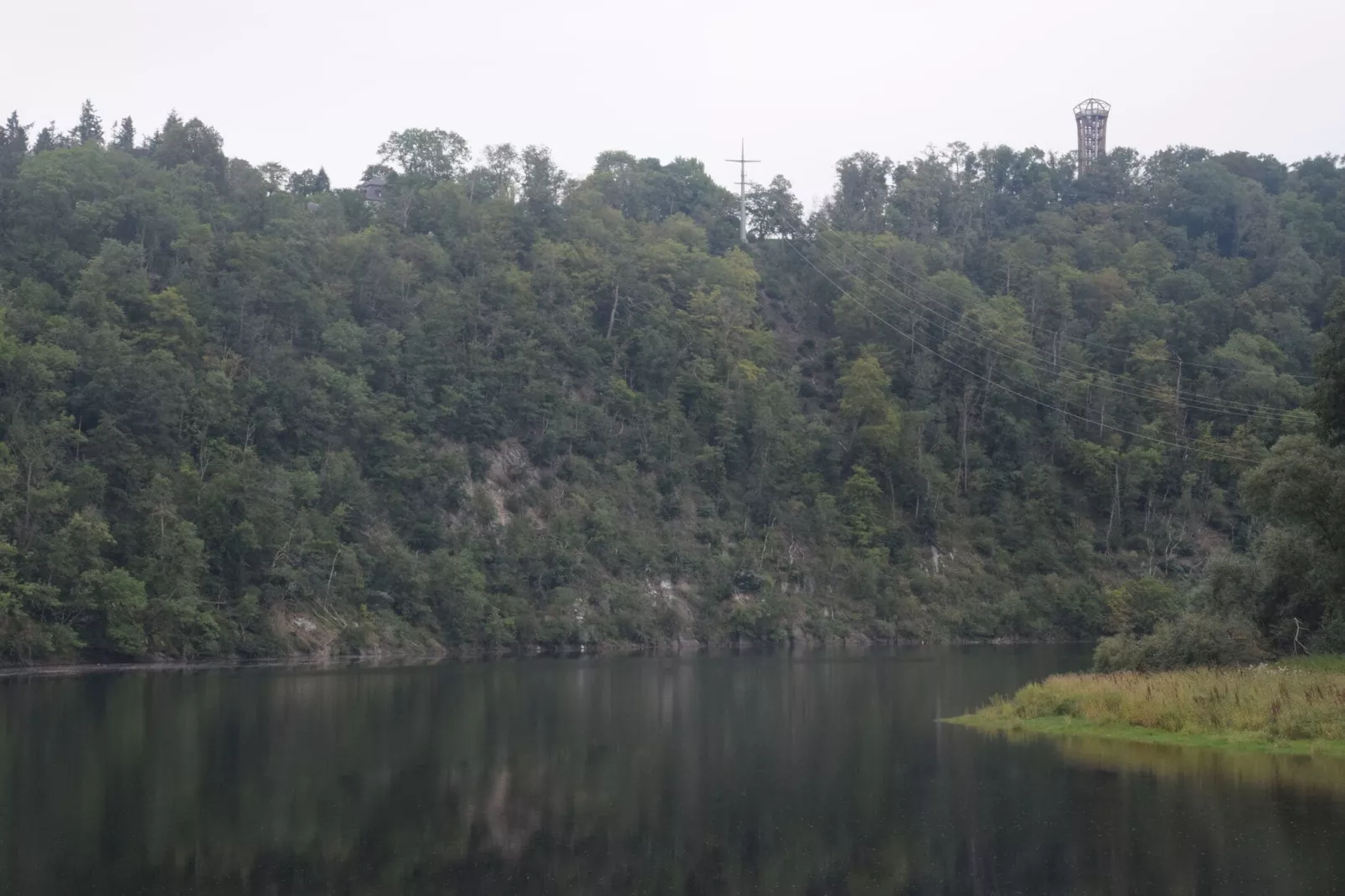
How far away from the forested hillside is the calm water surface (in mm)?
17553

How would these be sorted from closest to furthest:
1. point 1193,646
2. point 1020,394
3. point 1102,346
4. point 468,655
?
point 1193,646 → point 468,655 → point 1020,394 → point 1102,346

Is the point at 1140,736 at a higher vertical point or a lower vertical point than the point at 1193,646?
lower

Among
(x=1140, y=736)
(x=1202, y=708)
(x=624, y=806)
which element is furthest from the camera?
(x=1202, y=708)

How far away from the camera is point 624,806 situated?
24.2 metres

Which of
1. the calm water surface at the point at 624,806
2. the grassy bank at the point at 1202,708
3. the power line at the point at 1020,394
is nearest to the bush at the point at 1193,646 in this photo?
the grassy bank at the point at 1202,708

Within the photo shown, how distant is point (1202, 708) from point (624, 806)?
1588 centimetres

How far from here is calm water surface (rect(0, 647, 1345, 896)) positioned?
18672mm

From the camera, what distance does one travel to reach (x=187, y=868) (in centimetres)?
1900

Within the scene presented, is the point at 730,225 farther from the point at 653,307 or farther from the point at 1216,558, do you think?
the point at 1216,558

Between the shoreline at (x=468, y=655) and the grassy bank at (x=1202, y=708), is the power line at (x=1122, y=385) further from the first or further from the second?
the grassy bank at (x=1202, y=708)

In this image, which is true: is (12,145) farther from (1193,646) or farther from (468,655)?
(1193,646)

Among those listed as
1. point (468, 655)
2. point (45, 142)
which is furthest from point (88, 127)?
point (468, 655)

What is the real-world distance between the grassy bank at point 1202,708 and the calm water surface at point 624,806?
187 cm

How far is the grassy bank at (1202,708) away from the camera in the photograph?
29859 millimetres
